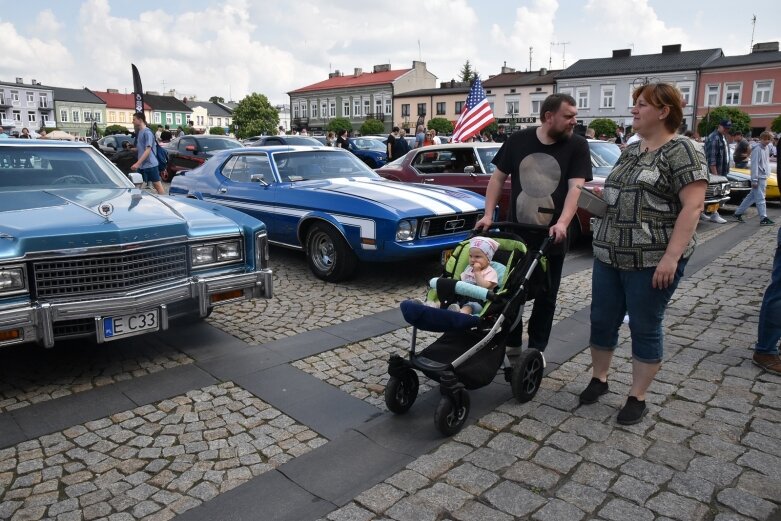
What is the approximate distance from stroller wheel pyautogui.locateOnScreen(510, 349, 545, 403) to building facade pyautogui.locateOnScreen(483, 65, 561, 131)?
5633 centimetres

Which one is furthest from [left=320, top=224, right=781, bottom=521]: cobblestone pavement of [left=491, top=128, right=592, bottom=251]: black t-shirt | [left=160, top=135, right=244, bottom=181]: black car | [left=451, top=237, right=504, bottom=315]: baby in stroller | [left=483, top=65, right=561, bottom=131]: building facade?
[left=483, top=65, right=561, bottom=131]: building facade

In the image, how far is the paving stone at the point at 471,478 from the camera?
2.96 metres

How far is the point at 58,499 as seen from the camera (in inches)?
115

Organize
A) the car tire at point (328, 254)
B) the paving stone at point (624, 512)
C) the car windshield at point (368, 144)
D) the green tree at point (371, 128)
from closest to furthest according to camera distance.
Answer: the paving stone at point (624, 512) → the car tire at point (328, 254) → the car windshield at point (368, 144) → the green tree at point (371, 128)

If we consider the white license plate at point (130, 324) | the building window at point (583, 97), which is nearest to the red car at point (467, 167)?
the white license plate at point (130, 324)

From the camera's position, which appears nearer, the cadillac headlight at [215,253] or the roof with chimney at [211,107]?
the cadillac headlight at [215,253]

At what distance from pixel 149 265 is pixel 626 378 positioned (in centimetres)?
357

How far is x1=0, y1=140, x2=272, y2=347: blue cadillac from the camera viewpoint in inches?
Result: 145

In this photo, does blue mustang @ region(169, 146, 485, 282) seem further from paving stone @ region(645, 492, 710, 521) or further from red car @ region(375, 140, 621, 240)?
paving stone @ region(645, 492, 710, 521)

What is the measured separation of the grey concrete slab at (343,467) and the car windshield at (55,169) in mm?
3632

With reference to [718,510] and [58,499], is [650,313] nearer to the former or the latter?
[718,510]

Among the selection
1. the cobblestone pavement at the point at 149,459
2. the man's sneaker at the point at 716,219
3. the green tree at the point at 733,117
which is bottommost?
the cobblestone pavement at the point at 149,459

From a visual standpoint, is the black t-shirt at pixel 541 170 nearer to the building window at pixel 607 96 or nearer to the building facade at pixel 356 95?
the building window at pixel 607 96

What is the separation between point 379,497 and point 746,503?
69.6 inches
